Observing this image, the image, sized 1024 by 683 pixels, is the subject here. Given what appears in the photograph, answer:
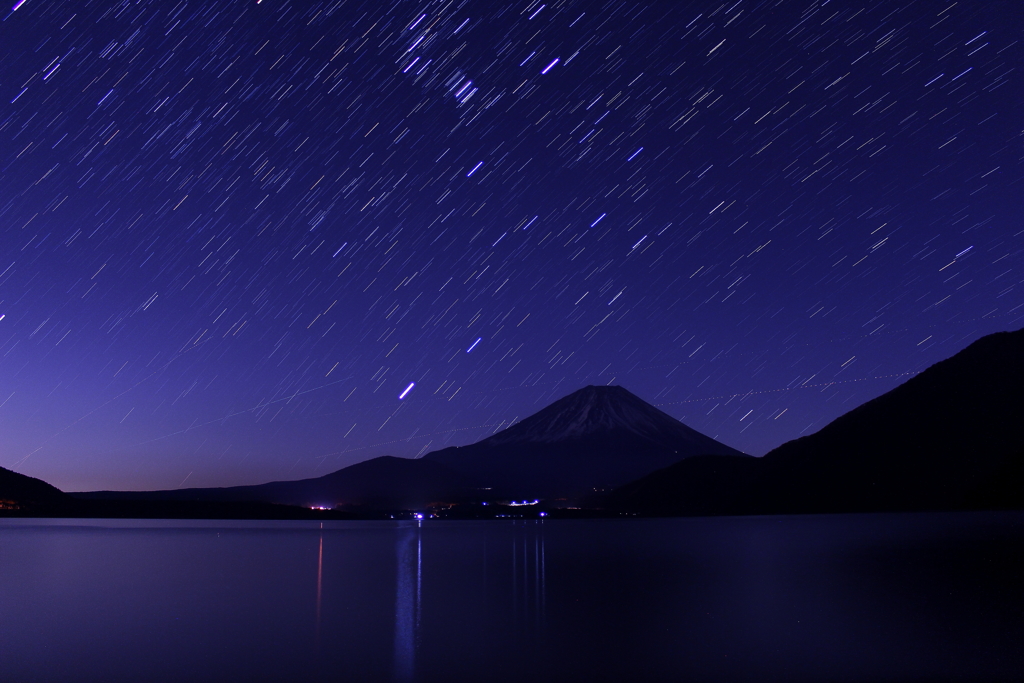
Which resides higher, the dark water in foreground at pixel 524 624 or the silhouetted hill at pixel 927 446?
the silhouetted hill at pixel 927 446

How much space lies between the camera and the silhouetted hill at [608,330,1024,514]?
6319 inches

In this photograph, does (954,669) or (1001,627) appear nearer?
(954,669)

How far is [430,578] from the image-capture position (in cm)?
2464

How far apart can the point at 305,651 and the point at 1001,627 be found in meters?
11.0

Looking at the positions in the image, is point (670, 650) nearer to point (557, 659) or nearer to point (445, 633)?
point (557, 659)

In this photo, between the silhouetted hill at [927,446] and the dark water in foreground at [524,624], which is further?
the silhouetted hill at [927,446]

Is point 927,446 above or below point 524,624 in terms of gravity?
above

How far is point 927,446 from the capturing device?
174 metres

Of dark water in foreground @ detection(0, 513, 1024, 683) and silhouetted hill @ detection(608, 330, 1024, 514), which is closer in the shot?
dark water in foreground @ detection(0, 513, 1024, 683)

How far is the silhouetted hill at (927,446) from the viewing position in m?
160

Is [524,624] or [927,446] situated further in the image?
[927,446]

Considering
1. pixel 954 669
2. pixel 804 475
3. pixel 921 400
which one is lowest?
pixel 954 669

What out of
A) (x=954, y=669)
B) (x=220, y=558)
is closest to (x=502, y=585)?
(x=954, y=669)

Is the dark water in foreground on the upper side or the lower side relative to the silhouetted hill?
lower
